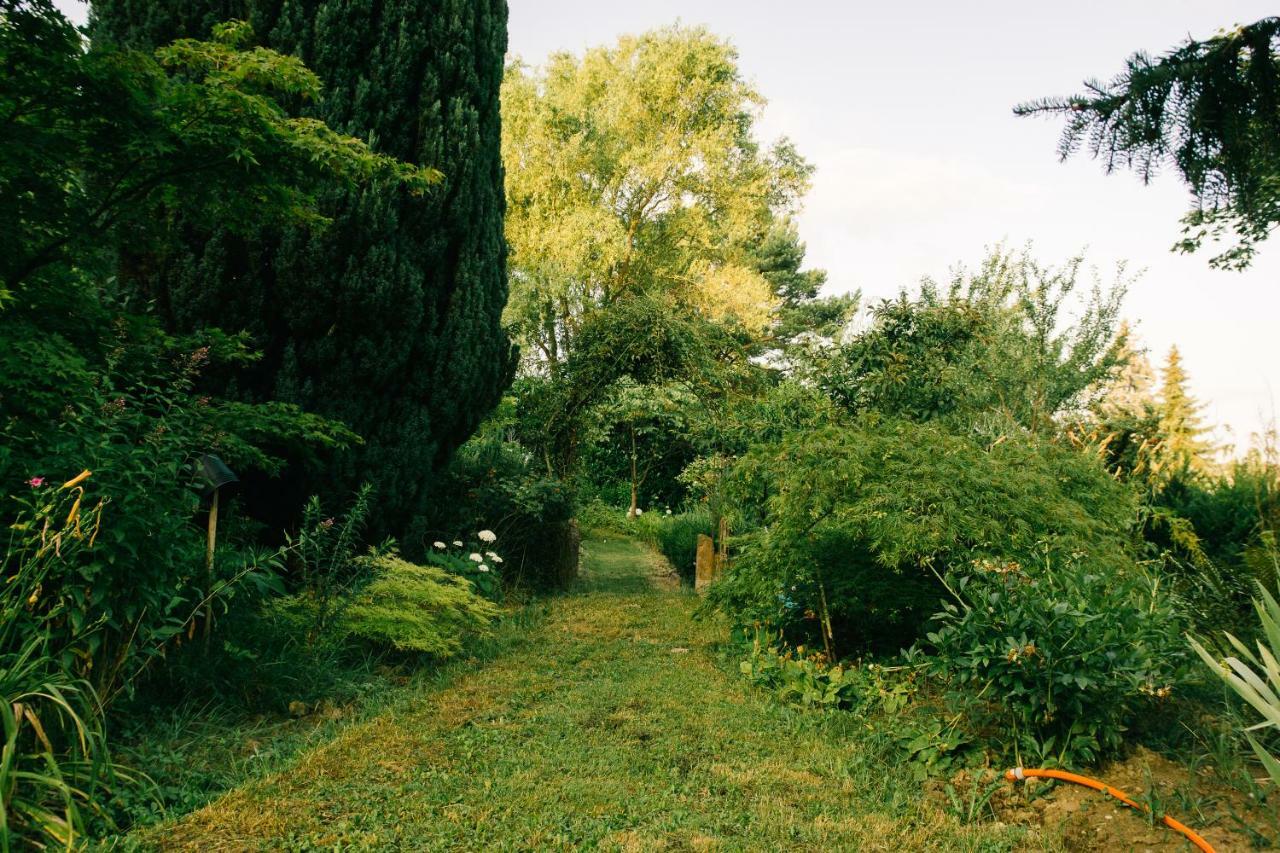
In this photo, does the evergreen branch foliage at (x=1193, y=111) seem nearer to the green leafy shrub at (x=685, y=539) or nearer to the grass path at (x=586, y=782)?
the grass path at (x=586, y=782)

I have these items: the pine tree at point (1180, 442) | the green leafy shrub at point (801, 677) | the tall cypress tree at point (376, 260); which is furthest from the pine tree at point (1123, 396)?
the tall cypress tree at point (376, 260)

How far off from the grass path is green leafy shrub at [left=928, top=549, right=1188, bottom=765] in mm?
578

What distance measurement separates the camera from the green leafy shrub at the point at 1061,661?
317 centimetres

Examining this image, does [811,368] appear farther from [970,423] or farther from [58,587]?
[58,587]

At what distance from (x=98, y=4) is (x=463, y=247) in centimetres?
344

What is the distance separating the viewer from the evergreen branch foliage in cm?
328

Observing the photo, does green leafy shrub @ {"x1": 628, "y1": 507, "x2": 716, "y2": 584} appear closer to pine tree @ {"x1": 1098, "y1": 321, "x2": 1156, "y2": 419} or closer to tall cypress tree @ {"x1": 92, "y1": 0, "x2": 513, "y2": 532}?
tall cypress tree @ {"x1": 92, "y1": 0, "x2": 513, "y2": 532}

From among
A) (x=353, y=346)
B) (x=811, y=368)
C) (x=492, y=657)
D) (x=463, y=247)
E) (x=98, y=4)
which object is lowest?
(x=492, y=657)

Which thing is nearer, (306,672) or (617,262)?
(306,672)

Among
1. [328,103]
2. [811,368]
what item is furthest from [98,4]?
[811,368]

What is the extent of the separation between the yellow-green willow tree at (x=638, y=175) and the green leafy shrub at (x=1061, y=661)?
1395 centimetres

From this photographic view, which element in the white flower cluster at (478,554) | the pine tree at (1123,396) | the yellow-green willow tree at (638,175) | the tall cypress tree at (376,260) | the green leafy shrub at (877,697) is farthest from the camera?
the yellow-green willow tree at (638,175)

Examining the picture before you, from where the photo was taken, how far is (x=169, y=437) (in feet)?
12.5

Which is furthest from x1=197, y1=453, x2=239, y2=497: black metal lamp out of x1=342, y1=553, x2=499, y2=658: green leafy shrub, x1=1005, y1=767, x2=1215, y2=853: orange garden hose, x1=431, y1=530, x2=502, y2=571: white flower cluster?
x1=1005, y1=767, x2=1215, y2=853: orange garden hose
